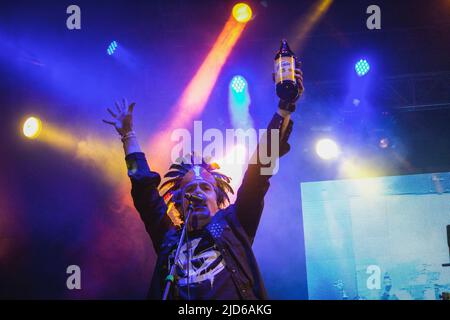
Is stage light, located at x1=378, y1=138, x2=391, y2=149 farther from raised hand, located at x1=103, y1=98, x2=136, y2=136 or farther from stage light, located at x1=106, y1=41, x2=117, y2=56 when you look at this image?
stage light, located at x1=106, y1=41, x2=117, y2=56

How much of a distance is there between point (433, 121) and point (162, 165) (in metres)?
Answer: 3.80

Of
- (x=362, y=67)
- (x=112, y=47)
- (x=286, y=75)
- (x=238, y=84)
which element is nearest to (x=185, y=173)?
(x=286, y=75)

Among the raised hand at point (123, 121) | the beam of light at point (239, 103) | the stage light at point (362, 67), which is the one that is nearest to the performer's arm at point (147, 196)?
the raised hand at point (123, 121)

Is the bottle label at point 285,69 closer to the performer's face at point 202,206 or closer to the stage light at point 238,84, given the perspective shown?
the performer's face at point 202,206

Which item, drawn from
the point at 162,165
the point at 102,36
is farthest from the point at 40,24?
the point at 162,165

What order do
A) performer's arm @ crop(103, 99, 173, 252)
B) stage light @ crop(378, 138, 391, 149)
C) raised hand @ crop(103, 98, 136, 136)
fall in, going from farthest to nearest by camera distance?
stage light @ crop(378, 138, 391, 149) < raised hand @ crop(103, 98, 136, 136) < performer's arm @ crop(103, 99, 173, 252)

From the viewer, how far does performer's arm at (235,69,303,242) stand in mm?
3732

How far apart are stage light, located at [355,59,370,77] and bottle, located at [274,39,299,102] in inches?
119

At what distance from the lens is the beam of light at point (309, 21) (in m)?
6.05

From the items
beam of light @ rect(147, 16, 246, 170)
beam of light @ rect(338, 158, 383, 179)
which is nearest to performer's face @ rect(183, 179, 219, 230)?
beam of light @ rect(147, 16, 246, 170)

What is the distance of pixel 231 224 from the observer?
3922 mm

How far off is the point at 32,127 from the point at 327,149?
422 centimetres

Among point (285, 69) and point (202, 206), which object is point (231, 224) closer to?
point (202, 206)
